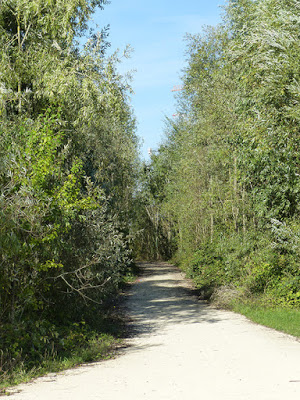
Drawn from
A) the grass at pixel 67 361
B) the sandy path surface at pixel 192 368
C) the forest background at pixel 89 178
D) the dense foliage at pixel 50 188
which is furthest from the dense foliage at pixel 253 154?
the grass at pixel 67 361

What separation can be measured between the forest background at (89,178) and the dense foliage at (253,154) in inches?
2.1

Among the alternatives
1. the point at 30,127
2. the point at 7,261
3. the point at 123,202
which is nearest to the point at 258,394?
the point at 7,261

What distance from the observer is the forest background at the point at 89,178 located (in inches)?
397

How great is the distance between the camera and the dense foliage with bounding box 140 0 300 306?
13.5m

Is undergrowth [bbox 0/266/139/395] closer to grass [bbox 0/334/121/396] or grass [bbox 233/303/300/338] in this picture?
grass [bbox 0/334/121/396]

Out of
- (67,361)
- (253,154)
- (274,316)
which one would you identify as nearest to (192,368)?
(67,361)

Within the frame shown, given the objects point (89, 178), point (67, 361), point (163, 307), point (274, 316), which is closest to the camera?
point (67, 361)

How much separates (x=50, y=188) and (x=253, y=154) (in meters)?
7.47

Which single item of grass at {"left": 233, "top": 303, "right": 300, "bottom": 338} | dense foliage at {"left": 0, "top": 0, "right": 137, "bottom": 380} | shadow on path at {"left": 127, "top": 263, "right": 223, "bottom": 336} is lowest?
grass at {"left": 233, "top": 303, "right": 300, "bottom": 338}

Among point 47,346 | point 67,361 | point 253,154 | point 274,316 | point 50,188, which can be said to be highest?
point 253,154

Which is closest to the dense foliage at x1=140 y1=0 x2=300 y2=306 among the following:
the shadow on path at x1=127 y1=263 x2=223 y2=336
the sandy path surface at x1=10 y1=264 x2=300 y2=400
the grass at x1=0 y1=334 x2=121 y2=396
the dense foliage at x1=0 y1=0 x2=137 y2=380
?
the shadow on path at x1=127 y1=263 x2=223 y2=336

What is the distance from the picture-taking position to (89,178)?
41.2 feet

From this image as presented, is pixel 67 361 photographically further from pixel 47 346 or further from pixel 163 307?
pixel 163 307

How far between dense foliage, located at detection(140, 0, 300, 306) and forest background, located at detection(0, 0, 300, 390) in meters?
0.05
